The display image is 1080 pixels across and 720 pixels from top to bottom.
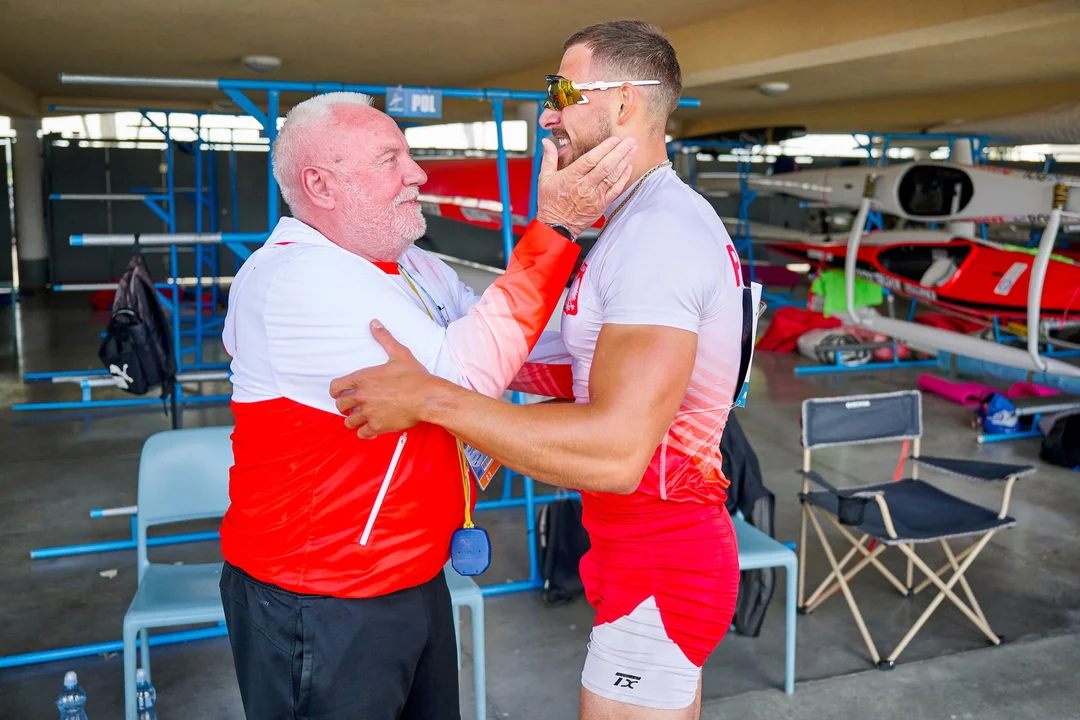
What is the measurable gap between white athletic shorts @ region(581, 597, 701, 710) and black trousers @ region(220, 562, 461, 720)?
0.34 m

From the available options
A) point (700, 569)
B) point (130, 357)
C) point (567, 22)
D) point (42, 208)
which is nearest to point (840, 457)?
point (567, 22)

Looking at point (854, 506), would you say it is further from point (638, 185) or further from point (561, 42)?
point (561, 42)

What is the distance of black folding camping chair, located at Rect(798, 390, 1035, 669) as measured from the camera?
10.5ft

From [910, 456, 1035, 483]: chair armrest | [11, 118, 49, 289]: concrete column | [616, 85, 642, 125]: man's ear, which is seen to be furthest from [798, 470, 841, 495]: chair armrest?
[11, 118, 49, 289]: concrete column

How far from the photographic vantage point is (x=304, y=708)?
60.1 inches

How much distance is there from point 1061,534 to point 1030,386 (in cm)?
274

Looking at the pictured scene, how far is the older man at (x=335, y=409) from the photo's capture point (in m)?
1.41

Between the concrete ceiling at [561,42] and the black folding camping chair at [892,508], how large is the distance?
2656 mm

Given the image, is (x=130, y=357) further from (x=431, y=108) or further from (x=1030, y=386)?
(x=1030, y=386)

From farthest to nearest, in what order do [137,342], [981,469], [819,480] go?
[137,342] < [981,469] < [819,480]

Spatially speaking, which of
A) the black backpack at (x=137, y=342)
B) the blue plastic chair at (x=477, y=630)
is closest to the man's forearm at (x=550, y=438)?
the blue plastic chair at (x=477, y=630)

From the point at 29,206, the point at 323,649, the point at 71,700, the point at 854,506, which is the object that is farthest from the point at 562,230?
the point at 29,206

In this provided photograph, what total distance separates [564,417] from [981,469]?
2.86 meters

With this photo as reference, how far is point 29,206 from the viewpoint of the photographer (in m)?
13.2
